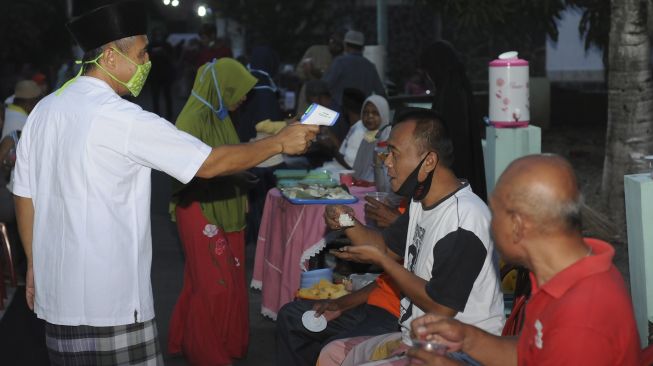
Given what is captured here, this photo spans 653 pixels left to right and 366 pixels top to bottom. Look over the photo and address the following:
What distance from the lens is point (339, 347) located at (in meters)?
5.07

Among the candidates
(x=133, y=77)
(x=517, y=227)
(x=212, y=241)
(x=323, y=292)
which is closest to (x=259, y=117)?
(x=212, y=241)

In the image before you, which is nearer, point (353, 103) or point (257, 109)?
point (353, 103)

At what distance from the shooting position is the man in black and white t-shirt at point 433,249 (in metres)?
4.22

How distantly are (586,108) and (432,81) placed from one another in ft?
38.0

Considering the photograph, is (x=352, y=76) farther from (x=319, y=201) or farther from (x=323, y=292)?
(x=323, y=292)

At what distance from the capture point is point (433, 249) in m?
4.34

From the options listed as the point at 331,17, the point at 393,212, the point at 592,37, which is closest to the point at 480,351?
the point at 393,212

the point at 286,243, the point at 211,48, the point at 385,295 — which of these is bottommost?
the point at 286,243

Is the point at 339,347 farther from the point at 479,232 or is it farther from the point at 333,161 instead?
the point at 333,161

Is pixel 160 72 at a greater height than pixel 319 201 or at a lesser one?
lesser

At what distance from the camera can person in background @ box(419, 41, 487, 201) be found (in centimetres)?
Answer: 829

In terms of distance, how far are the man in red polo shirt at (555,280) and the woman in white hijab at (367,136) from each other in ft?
16.3

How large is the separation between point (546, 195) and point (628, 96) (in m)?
7.51

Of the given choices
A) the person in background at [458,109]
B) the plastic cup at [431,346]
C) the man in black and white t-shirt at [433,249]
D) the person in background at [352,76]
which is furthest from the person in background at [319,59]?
the plastic cup at [431,346]
